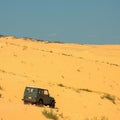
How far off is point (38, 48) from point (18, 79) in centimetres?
2148

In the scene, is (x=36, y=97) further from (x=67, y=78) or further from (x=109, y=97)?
(x=67, y=78)

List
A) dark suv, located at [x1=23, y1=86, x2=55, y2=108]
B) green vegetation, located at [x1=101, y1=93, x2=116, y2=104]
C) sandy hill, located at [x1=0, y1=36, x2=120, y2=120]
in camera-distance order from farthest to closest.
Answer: green vegetation, located at [x1=101, y1=93, x2=116, y2=104], sandy hill, located at [x1=0, y1=36, x2=120, y2=120], dark suv, located at [x1=23, y1=86, x2=55, y2=108]

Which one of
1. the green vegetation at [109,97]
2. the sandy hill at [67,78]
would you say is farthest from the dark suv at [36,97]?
the green vegetation at [109,97]

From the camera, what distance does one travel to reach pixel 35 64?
183 ft

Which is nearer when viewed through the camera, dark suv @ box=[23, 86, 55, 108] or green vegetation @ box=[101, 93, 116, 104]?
dark suv @ box=[23, 86, 55, 108]

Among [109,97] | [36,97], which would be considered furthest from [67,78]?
[36,97]

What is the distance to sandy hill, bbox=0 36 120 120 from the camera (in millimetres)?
40375

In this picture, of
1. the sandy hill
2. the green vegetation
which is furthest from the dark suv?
the green vegetation

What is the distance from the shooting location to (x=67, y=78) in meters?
52.6

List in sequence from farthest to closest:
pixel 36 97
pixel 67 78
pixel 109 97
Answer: pixel 67 78 < pixel 109 97 < pixel 36 97

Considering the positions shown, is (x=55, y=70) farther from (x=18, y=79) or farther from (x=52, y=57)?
(x=18, y=79)

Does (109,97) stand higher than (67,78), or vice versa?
(67,78)

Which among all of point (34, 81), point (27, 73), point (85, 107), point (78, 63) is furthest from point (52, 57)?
point (85, 107)

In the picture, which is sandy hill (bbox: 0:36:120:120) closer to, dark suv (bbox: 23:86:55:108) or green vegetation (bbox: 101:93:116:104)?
green vegetation (bbox: 101:93:116:104)
